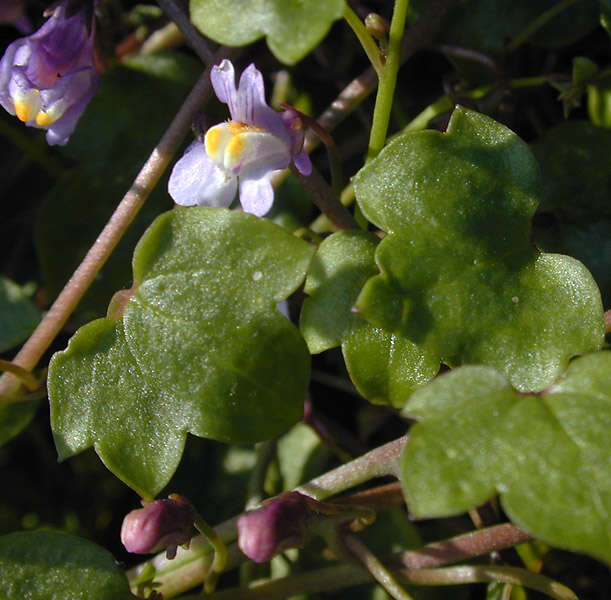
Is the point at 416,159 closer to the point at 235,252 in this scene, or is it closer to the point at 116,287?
the point at 235,252

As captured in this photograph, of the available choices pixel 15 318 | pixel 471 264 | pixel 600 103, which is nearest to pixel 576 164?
pixel 600 103

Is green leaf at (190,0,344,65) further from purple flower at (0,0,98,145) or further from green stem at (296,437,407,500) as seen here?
green stem at (296,437,407,500)

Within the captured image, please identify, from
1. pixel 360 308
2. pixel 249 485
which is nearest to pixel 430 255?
pixel 360 308

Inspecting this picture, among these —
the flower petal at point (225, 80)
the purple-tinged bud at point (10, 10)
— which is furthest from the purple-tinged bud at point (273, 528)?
the purple-tinged bud at point (10, 10)

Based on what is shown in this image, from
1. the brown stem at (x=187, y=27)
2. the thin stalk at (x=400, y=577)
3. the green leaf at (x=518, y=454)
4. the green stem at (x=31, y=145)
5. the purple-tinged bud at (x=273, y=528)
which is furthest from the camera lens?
the green stem at (x=31, y=145)

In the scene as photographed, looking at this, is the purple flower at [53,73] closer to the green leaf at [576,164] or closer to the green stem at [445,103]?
the green stem at [445,103]

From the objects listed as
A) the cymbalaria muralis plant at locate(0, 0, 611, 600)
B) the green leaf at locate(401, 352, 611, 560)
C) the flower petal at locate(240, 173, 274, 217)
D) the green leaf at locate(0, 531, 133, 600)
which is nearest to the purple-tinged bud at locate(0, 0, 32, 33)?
the cymbalaria muralis plant at locate(0, 0, 611, 600)

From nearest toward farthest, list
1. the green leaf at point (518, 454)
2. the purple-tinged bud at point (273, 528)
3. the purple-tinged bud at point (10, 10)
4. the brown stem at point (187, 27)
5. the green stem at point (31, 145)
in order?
1. the green leaf at point (518, 454)
2. the purple-tinged bud at point (273, 528)
3. the brown stem at point (187, 27)
4. the purple-tinged bud at point (10, 10)
5. the green stem at point (31, 145)
